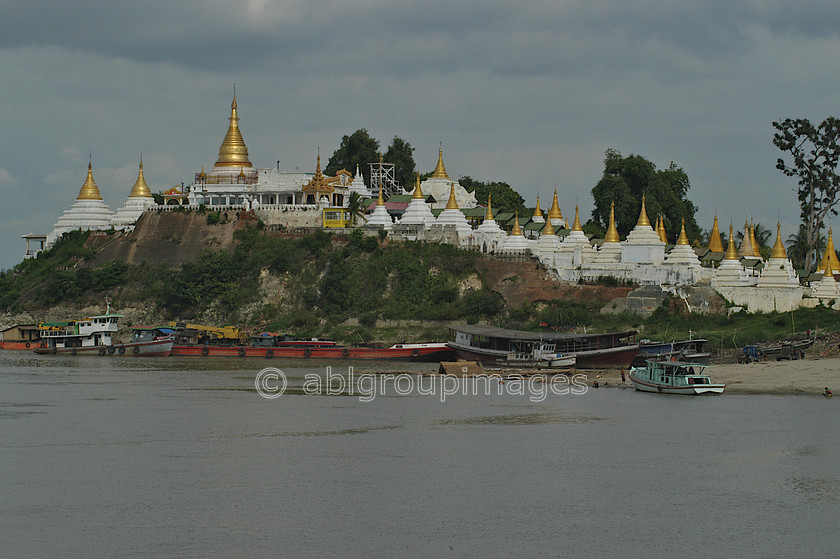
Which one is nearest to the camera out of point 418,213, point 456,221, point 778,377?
point 778,377

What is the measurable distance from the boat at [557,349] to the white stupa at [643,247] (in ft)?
34.6

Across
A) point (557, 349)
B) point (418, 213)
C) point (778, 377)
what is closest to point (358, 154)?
point (418, 213)

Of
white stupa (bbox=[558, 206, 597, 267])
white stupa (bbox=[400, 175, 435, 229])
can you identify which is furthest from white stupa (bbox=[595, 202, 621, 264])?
white stupa (bbox=[400, 175, 435, 229])

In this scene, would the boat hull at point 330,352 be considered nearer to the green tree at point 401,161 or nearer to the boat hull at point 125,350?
the boat hull at point 125,350

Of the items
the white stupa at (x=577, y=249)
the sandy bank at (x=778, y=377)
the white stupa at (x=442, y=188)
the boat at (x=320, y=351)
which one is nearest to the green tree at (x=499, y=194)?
the white stupa at (x=442, y=188)

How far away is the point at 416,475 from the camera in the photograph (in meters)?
30.1

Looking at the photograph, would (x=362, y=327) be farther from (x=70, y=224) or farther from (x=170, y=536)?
(x=170, y=536)

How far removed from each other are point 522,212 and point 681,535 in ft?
213

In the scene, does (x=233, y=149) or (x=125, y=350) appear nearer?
(x=125, y=350)

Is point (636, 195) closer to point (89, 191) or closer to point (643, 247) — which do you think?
point (643, 247)

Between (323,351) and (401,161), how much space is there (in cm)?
3258

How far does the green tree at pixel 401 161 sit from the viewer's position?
93062 millimetres

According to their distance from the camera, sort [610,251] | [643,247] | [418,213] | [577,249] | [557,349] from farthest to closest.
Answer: [418,213] → [577,249] → [610,251] → [643,247] → [557,349]

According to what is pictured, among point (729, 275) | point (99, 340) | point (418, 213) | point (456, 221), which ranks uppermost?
point (418, 213)
